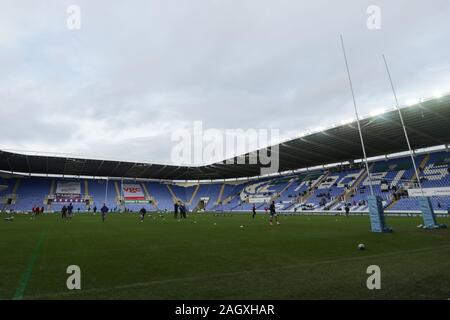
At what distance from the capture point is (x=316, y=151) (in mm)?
49562

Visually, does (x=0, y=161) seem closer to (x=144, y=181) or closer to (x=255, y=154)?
(x=144, y=181)

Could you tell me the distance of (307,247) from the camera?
1079 centimetres

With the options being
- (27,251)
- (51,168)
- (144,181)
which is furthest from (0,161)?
(27,251)

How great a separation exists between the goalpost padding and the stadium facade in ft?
39.4

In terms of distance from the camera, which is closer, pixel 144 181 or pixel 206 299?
pixel 206 299

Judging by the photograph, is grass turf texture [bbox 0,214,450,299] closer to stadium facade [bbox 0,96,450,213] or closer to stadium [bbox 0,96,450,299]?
stadium [bbox 0,96,450,299]

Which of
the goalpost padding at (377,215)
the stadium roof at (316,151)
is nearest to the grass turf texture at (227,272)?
the goalpost padding at (377,215)

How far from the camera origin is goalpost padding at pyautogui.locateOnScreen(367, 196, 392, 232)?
15.7 metres

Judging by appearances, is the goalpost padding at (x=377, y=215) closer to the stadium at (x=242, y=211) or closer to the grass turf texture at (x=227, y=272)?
the stadium at (x=242, y=211)

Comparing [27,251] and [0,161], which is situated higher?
[0,161]

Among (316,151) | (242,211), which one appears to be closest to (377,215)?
(316,151)

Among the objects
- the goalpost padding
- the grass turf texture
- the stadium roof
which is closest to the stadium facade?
the stadium roof
